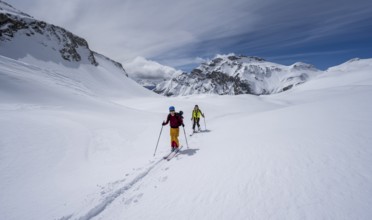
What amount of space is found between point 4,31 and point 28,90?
8310 centimetres

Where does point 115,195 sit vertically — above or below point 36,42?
below

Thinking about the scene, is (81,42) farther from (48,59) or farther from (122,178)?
(122,178)

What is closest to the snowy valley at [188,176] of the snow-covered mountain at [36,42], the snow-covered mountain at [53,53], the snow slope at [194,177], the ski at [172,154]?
the snow slope at [194,177]

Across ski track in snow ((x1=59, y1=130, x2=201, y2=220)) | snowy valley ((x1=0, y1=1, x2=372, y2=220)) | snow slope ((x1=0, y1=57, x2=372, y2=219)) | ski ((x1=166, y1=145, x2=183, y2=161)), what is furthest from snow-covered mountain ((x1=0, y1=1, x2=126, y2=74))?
ski track in snow ((x1=59, y1=130, x2=201, y2=220))

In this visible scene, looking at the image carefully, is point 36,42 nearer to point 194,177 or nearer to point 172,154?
point 172,154

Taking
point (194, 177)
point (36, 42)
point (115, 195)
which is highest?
point (36, 42)

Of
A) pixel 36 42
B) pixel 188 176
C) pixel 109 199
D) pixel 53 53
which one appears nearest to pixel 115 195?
pixel 109 199

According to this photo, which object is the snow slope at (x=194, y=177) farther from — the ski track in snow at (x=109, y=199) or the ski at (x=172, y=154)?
the ski at (x=172, y=154)

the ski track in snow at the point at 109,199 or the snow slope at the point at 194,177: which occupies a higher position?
the snow slope at the point at 194,177

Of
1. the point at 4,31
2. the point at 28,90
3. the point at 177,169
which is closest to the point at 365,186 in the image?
the point at 177,169

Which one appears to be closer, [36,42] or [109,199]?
[109,199]

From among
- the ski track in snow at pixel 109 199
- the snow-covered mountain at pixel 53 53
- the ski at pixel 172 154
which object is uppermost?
the snow-covered mountain at pixel 53 53

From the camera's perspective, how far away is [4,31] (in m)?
74.7

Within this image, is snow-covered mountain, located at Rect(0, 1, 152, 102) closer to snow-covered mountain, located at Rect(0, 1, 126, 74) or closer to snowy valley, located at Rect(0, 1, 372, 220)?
snow-covered mountain, located at Rect(0, 1, 126, 74)
